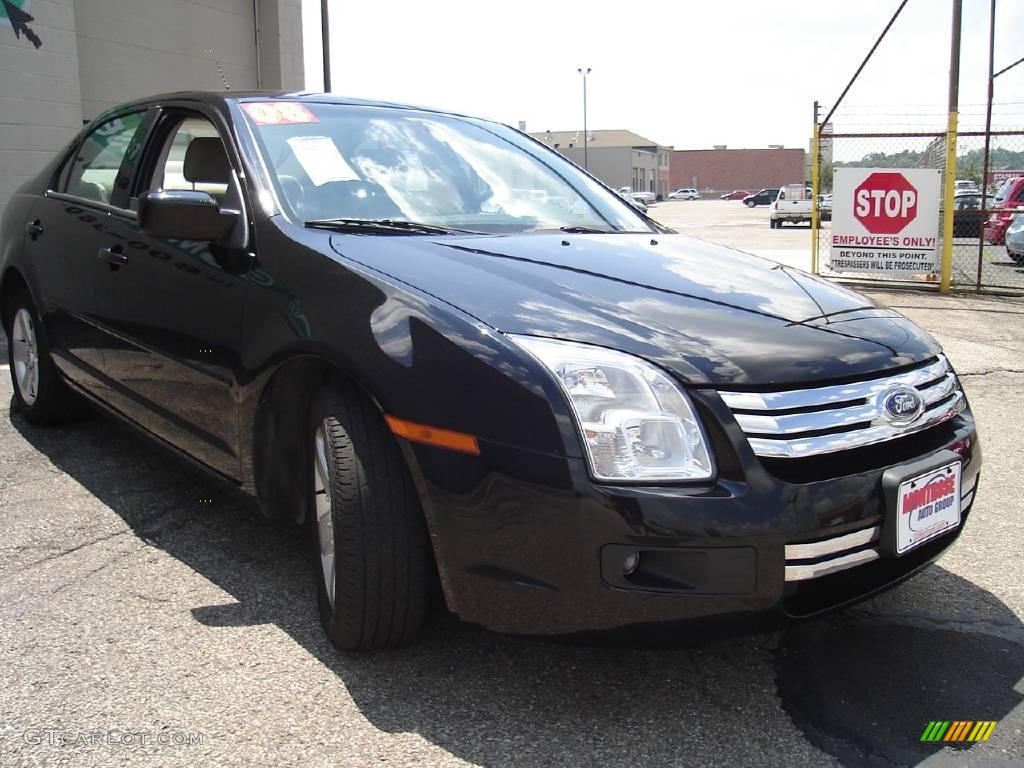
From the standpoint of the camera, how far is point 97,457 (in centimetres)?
432

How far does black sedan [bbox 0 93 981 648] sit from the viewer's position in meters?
2.05

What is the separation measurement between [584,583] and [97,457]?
9.95 feet

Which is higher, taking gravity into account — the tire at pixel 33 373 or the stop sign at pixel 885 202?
the stop sign at pixel 885 202

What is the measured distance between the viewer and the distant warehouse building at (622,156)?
3543 inches

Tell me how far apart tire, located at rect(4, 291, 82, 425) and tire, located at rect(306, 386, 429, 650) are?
2.53 metres

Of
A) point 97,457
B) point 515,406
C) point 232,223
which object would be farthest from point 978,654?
point 97,457

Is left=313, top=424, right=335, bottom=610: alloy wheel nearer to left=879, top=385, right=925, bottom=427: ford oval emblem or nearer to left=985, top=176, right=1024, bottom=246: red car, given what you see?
left=879, top=385, right=925, bottom=427: ford oval emblem

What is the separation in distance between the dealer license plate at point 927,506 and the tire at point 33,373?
12.0 feet

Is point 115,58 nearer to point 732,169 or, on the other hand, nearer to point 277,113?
point 277,113

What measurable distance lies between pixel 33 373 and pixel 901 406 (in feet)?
13.1

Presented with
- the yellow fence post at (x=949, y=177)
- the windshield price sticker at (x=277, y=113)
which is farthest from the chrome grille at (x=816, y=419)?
the yellow fence post at (x=949, y=177)

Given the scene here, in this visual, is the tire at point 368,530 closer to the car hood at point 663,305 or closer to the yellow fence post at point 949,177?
the car hood at point 663,305

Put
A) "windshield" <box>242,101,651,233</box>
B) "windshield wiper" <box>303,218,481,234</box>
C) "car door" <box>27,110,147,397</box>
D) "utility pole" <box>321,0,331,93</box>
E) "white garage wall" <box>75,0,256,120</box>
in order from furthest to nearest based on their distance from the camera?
1. "utility pole" <box>321,0,331,93</box>
2. "white garage wall" <box>75,0,256,120</box>
3. "car door" <box>27,110,147,397</box>
4. "windshield" <box>242,101,651,233</box>
5. "windshield wiper" <box>303,218,481,234</box>

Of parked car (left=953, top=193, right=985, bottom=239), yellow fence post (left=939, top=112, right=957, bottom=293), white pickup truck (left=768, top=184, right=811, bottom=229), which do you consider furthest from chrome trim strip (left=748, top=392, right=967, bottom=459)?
white pickup truck (left=768, top=184, right=811, bottom=229)
